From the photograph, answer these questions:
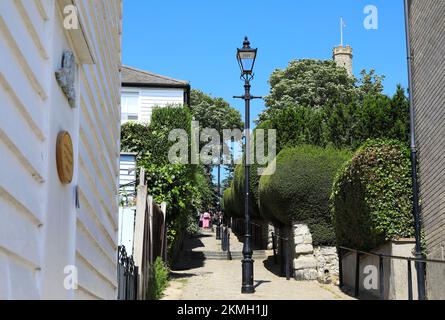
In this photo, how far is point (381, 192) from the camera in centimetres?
1107

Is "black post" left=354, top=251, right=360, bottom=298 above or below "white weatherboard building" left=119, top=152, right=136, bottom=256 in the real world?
below

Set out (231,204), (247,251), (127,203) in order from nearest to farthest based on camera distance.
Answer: (127,203) < (247,251) < (231,204)

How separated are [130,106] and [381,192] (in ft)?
64.8

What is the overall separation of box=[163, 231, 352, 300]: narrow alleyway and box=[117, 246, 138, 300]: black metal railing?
3.03m

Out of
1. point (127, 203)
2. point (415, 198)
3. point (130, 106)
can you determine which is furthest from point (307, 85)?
point (415, 198)

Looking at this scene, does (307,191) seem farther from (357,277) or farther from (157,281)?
(157,281)

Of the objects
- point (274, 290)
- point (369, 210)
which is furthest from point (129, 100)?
point (369, 210)

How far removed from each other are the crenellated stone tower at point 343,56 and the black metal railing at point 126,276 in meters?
63.0

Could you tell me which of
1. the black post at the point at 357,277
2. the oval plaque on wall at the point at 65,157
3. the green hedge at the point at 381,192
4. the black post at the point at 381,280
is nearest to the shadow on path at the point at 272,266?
the black post at the point at 357,277

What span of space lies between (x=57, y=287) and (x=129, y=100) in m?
26.4

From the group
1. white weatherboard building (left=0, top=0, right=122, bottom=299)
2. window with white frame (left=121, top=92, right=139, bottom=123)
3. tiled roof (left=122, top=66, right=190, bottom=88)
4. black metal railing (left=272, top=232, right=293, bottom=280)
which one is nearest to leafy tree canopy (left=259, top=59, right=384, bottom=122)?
tiled roof (left=122, top=66, right=190, bottom=88)

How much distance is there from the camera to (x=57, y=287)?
3172 mm

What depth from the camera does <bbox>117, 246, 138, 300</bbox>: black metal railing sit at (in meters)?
7.05

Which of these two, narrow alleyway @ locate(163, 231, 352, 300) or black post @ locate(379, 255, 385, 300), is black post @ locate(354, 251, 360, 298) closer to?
narrow alleyway @ locate(163, 231, 352, 300)
